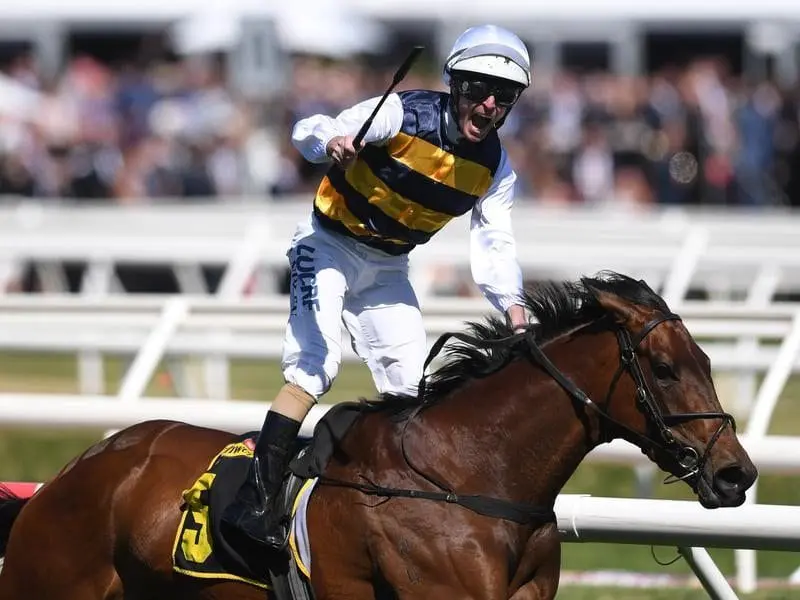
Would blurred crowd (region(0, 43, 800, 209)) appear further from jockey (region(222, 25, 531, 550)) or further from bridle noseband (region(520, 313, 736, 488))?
bridle noseband (region(520, 313, 736, 488))

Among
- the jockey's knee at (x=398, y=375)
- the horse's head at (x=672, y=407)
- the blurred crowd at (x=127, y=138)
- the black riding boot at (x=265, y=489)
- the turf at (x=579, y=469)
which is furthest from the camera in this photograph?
the blurred crowd at (x=127, y=138)

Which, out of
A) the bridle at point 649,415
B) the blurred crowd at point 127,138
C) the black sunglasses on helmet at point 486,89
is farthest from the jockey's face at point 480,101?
the blurred crowd at point 127,138

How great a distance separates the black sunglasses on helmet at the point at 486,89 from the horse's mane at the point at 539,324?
54 cm

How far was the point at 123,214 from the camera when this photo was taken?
14.0 meters

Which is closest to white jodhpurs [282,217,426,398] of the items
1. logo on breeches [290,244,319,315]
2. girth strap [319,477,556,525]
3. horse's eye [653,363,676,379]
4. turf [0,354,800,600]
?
logo on breeches [290,244,319,315]

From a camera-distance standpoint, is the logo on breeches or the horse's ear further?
the logo on breeches

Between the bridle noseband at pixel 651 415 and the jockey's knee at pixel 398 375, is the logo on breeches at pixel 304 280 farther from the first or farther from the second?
the bridle noseband at pixel 651 415

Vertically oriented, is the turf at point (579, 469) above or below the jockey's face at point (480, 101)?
below

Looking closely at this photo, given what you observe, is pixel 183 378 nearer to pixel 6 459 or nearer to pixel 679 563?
pixel 6 459

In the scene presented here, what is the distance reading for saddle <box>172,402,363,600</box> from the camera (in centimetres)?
452

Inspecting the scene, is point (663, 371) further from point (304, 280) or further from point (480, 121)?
point (304, 280)

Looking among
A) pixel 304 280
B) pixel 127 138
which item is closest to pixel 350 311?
pixel 304 280

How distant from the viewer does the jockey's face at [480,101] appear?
4.64 meters

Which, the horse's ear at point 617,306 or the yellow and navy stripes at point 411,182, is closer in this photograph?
the horse's ear at point 617,306
